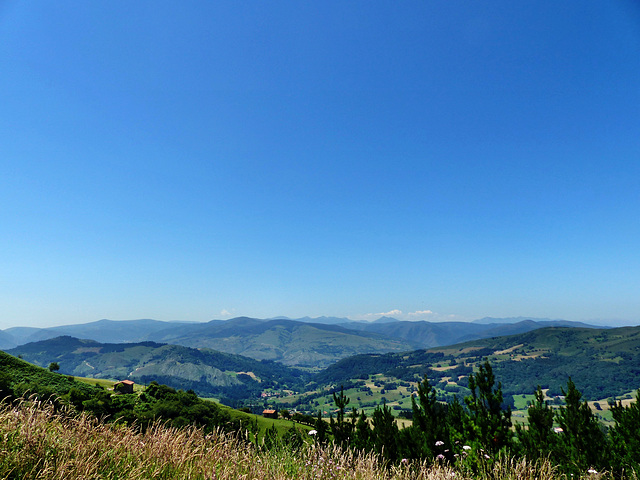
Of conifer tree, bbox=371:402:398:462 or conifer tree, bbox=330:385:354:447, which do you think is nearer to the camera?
conifer tree, bbox=371:402:398:462

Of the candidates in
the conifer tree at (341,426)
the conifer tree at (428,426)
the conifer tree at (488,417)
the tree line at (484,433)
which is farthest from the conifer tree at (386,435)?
the conifer tree at (488,417)

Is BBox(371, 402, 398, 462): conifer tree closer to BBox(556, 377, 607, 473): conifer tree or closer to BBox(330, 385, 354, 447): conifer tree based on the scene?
BBox(330, 385, 354, 447): conifer tree

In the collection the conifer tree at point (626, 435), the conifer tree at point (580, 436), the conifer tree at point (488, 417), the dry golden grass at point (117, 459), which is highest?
the dry golden grass at point (117, 459)

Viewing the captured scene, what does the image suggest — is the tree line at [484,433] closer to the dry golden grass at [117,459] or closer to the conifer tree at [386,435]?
the conifer tree at [386,435]

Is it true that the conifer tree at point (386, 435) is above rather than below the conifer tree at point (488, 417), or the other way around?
below

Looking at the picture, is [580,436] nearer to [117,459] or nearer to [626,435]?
[626,435]

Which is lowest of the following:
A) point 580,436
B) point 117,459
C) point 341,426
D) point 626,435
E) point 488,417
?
point 626,435

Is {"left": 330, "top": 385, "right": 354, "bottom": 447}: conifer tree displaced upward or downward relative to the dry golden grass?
downward

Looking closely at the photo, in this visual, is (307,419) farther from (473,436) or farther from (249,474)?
(249,474)

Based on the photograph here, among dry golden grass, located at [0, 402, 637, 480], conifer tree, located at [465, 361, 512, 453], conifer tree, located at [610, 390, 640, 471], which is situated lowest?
conifer tree, located at [610, 390, 640, 471]

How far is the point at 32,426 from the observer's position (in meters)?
4.68

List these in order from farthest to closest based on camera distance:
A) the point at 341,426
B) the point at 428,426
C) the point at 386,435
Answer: the point at 341,426
the point at 386,435
the point at 428,426

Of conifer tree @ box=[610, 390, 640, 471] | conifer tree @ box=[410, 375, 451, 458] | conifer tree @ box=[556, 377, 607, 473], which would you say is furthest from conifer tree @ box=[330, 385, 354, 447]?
conifer tree @ box=[610, 390, 640, 471]

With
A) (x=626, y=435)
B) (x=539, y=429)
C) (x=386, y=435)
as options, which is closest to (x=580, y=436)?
(x=539, y=429)
